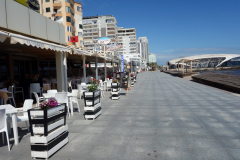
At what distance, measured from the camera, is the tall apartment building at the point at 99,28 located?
90.5m

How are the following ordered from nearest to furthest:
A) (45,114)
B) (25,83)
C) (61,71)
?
(45,114) < (25,83) < (61,71)

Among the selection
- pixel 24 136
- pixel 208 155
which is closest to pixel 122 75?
pixel 24 136

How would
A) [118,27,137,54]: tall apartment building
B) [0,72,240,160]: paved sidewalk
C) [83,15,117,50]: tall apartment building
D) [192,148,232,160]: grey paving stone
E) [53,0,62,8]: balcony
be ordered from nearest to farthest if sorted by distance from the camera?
[192,148,232,160]: grey paving stone → [0,72,240,160]: paved sidewalk → [53,0,62,8]: balcony → [83,15,117,50]: tall apartment building → [118,27,137,54]: tall apartment building

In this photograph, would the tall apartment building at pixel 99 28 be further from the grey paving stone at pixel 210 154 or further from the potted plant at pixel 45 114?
the grey paving stone at pixel 210 154

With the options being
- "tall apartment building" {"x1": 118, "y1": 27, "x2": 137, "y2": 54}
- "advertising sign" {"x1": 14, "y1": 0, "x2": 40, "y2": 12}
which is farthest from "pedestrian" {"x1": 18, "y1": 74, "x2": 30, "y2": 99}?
"tall apartment building" {"x1": 118, "y1": 27, "x2": 137, "y2": 54}

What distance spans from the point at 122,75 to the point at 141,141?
30.4 feet

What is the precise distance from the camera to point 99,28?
9206cm

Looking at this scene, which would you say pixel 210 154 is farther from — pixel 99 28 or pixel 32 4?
pixel 99 28

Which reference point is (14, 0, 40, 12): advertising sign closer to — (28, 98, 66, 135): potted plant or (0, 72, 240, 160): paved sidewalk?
(0, 72, 240, 160): paved sidewalk

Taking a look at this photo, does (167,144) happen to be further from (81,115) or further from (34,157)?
(81,115)

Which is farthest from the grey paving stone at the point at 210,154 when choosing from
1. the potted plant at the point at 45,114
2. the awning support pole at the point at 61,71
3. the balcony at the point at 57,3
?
the balcony at the point at 57,3

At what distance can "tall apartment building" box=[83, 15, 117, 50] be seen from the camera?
90.5 metres

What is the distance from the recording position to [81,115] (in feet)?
22.0

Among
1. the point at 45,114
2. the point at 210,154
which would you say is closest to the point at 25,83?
the point at 45,114
